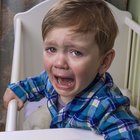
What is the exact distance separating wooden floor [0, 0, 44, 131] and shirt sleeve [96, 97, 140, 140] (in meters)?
1.14

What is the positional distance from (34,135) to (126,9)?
54.3 inches

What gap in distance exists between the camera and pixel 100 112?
0.83 metres

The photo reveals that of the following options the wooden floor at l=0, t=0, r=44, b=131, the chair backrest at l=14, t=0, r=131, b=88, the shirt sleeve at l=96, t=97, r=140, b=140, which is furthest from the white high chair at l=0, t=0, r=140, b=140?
the shirt sleeve at l=96, t=97, r=140, b=140

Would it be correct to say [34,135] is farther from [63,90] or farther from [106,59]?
[106,59]

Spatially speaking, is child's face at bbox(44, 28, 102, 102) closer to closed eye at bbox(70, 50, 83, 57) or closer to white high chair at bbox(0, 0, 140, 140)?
closed eye at bbox(70, 50, 83, 57)

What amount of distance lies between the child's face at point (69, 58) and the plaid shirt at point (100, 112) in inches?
2.1

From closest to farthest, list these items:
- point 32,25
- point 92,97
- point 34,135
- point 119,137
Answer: point 34,135 → point 119,137 → point 92,97 → point 32,25

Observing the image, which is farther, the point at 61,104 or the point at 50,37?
the point at 61,104

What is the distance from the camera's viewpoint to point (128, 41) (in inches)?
71.4

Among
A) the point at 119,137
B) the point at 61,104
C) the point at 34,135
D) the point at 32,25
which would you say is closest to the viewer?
the point at 34,135

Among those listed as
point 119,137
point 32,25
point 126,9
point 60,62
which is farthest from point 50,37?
point 126,9

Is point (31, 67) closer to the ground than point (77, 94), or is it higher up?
closer to the ground

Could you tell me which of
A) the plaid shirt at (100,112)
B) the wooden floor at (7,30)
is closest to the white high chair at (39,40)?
the wooden floor at (7,30)

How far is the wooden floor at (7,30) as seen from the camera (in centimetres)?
182
